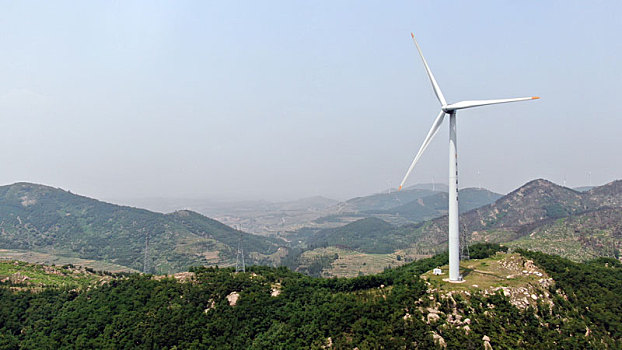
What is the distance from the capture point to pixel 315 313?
65.1 m

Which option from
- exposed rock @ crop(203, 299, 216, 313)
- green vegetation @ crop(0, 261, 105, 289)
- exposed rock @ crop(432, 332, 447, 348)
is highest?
exposed rock @ crop(432, 332, 447, 348)

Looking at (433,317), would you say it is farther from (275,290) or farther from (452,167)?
(275,290)

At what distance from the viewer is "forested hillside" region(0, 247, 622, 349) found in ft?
178

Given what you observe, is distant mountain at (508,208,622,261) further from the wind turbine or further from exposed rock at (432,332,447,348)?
exposed rock at (432,332,447,348)

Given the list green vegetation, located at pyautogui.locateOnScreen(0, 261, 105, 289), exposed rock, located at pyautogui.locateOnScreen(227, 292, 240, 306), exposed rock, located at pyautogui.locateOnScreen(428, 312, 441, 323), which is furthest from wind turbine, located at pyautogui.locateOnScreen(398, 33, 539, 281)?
green vegetation, located at pyautogui.locateOnScreen(0, 261, 105, 289)

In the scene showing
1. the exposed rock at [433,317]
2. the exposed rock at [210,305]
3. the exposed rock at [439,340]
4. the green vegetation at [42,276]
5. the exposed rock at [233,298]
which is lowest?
the green vegetation at [42,276]

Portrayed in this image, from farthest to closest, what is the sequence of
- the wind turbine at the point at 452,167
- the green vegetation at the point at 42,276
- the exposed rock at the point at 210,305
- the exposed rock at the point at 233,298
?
the green vegetation at the point at 42,276, the exposed rock at the point at 233,298, the exposed rock at the point at 210,305, the wind turbine at the point at 452,167

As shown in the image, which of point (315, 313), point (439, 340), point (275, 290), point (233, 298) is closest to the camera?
point (439, 340)

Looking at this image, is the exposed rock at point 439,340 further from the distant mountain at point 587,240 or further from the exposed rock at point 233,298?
the distant mountain at point 587,240

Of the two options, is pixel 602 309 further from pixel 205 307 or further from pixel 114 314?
pixel 114 314

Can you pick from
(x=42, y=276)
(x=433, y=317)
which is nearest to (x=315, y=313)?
(x=433, y=317)

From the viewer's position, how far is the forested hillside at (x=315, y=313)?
178 ft

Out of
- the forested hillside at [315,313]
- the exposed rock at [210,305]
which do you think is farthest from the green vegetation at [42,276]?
the exposed rock at [210,305]

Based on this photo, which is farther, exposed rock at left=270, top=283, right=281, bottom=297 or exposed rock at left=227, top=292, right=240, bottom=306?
exposed rock at left=270, top=283, right=281, bottom=297
